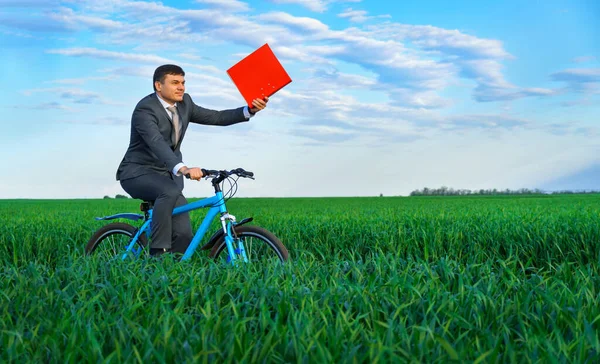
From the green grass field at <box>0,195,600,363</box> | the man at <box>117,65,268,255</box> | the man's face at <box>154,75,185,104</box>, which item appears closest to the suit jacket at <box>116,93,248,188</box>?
the man at <box>117,65,268,255</box>

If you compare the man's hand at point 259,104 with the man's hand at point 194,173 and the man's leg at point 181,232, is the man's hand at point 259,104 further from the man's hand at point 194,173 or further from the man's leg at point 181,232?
the man's hand at point 194,173

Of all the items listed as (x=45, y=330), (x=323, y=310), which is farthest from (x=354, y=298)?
(x=45, y=330)

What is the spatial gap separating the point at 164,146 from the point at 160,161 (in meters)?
0.71

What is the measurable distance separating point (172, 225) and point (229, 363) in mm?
4363

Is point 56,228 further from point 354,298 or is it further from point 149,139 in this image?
point 354,298

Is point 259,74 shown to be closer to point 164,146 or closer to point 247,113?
point 247,113

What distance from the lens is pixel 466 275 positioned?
4898 millimetres

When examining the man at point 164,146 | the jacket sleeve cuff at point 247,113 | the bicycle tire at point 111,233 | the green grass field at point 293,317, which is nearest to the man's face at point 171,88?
the man at point 164,146

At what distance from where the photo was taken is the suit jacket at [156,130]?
264 inches

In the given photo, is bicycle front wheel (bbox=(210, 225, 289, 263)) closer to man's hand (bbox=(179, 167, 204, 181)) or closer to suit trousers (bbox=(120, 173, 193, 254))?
suit trousers (bbox=(120, 173, 193, 254))

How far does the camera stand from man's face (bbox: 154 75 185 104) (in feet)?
22.8

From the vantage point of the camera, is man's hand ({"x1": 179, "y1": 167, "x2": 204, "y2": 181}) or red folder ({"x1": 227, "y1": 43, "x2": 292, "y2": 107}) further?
red folder ({"x1": 227, "y1": 43, "x2": 292, "y2": 107})

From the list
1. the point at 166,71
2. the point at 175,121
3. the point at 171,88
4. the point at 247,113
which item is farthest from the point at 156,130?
the point at 247,113

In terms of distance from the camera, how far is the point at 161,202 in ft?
22.0
